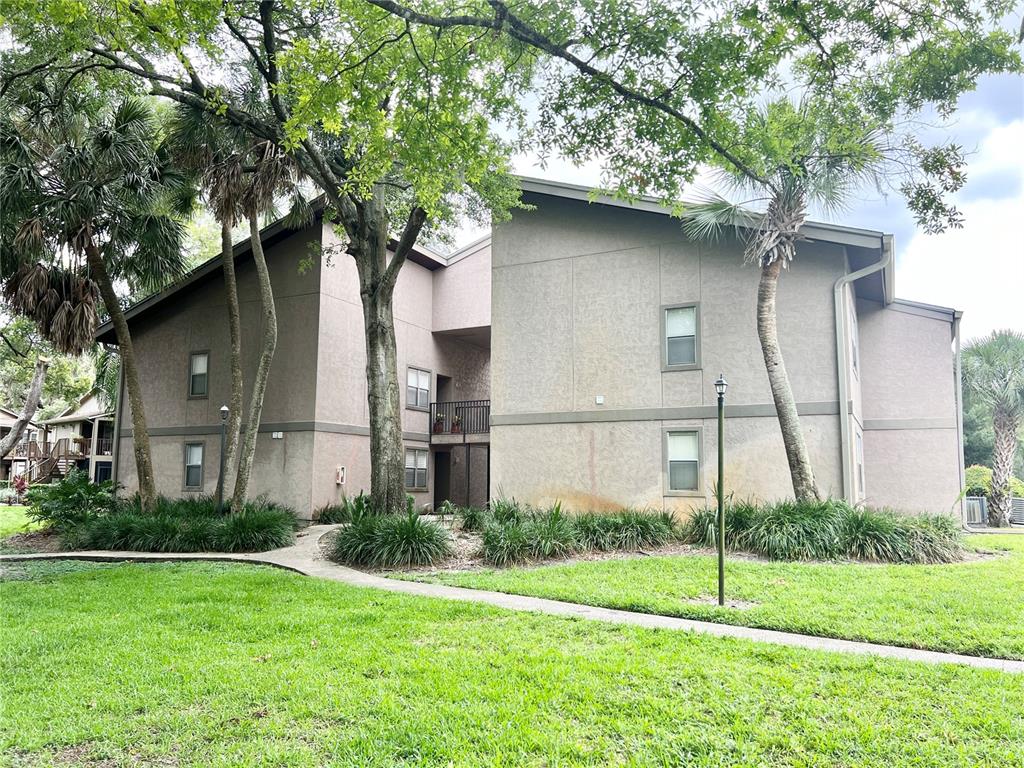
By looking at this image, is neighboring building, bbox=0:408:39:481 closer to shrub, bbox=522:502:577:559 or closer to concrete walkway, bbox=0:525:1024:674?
concrete walkway, bbox=0:525:1024:674

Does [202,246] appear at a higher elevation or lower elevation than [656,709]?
higher

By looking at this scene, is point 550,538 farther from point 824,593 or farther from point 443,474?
point 443,474

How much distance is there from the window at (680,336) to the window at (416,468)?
9.12 m

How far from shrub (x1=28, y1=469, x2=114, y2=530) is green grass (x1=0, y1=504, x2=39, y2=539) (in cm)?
49

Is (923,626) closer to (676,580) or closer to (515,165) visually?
(676,580)

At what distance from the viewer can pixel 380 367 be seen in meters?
13.7

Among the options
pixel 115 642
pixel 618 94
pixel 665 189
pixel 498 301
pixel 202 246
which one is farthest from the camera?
pixel 202 246

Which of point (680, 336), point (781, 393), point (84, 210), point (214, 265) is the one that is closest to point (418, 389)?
point (214, 265)

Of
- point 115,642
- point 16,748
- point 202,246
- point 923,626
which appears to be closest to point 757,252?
point 923,626

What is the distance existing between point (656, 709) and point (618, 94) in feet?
20.8

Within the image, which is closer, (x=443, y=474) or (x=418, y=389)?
(x=418, y=389)

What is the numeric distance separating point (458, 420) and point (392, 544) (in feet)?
32.6

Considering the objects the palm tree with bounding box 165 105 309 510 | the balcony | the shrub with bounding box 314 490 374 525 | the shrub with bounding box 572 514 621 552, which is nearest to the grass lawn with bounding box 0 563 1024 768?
the shrub with bounding box 572 514 621 552

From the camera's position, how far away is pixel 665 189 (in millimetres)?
8242
